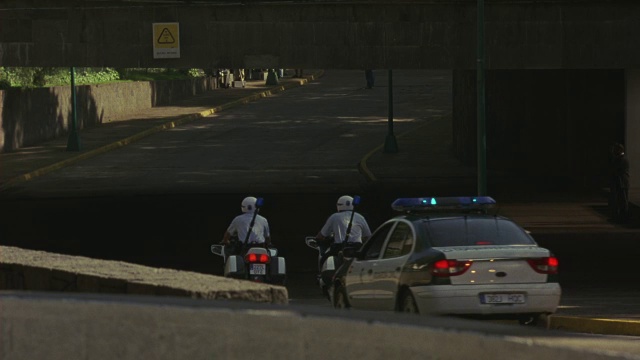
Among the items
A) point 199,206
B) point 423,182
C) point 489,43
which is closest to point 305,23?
point 489,43

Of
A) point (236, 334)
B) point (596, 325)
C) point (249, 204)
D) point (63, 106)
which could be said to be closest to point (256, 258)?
point (249, 204)

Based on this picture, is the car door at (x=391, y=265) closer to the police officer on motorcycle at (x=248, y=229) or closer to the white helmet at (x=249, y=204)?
the police officer on motorcycle at (x=248, y=229)

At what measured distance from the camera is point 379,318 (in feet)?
21.3

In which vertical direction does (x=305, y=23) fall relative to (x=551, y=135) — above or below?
above

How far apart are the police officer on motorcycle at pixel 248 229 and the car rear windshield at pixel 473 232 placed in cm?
279

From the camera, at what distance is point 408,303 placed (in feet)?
48.8

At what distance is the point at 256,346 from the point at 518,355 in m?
1.28

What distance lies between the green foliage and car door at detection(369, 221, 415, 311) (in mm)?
35744

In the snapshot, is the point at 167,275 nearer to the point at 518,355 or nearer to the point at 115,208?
the point at 518,355

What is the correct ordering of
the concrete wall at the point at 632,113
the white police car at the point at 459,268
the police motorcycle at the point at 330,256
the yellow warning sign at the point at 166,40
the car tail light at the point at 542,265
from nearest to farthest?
the white police car at the point at 459,268
the car tail light at the point at 542,265
the police motorcycle at the point at 330,256
the yellow warning sign at the point at 166,40
the concrete wall at the point at 632,113

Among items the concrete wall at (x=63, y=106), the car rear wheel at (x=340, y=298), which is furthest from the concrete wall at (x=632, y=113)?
the concrete wall at (x=63, y=106)

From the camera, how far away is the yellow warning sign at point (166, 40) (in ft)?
101

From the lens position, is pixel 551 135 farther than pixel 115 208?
Yes

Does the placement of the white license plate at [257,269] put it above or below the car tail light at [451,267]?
below
